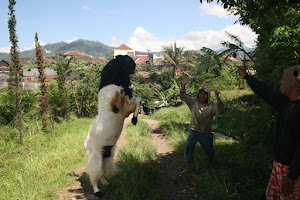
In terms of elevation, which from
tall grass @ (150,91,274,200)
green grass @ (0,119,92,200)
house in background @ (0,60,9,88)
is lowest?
green grass @ (0,119,92,200)

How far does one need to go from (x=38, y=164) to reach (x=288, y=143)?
441 centimetres

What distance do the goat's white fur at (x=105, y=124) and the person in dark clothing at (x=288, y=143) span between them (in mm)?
1890

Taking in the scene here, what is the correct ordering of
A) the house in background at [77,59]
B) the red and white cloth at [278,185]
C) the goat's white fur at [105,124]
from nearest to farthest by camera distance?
the red and white cloth at [278,185] → the goat's white fur at [105,124] → the house in background at [77,59]

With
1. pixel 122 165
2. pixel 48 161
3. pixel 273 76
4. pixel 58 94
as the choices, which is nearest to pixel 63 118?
pixel 58 94

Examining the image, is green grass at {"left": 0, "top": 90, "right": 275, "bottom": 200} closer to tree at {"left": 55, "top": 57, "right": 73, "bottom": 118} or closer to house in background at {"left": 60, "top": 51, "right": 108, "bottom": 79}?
tree at {"left": 55, "top": 57, "right": 73, "bottom": 118}

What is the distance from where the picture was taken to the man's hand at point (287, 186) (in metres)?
1.65

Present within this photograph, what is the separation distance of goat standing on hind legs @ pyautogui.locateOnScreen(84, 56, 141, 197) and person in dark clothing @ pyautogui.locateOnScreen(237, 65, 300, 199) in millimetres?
1889

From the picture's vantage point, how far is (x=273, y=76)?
419cm

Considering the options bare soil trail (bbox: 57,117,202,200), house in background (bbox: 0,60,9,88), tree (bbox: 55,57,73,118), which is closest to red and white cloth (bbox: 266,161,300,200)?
bare soil trail (bbox: 57,117,202,200)

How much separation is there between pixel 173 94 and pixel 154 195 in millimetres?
12084

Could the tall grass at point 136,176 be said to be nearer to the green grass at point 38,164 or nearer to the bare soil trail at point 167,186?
the bare soil trail at point 167,186

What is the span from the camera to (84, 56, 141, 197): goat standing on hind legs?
298 cm

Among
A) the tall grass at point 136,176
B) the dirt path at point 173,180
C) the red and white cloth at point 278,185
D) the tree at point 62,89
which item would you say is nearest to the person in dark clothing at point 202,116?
the dirt path at point 173,180

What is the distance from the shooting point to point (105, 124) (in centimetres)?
298
